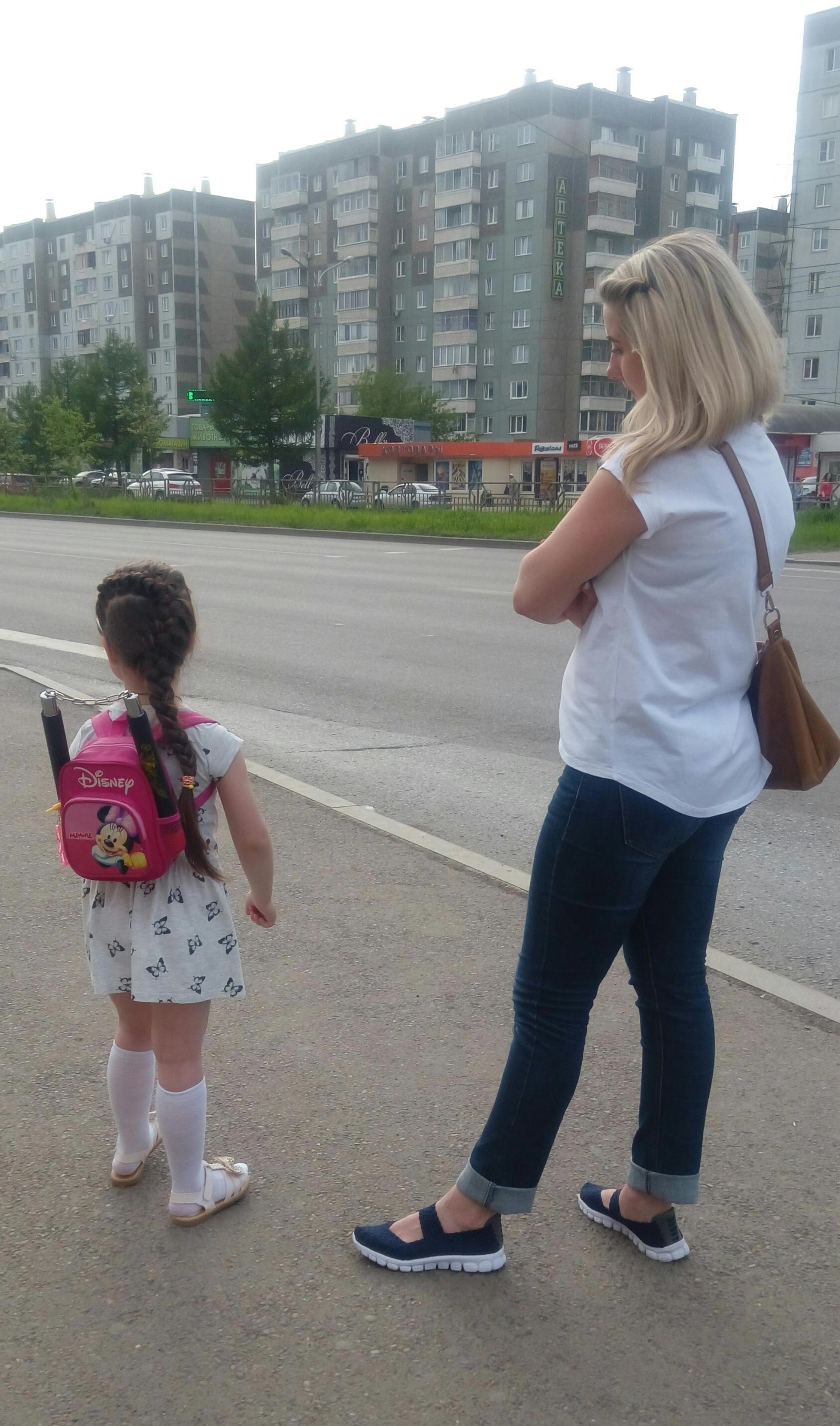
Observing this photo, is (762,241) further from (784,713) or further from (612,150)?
(784,713)

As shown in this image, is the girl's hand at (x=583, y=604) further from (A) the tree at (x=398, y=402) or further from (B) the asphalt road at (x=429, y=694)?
(A) the tree at (x=398, y=402)

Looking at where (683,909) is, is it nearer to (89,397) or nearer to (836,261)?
(89,397)

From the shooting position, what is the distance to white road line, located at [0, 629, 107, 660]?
1056 cm

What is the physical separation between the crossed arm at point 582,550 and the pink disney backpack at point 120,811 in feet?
2.36

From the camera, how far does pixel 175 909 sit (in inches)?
94.6

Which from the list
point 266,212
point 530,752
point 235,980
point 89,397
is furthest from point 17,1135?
point 266,212

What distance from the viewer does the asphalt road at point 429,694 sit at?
4941 mm

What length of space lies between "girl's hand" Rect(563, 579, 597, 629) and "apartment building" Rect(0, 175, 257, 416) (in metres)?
106

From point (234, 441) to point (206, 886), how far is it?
→ 63.8 m

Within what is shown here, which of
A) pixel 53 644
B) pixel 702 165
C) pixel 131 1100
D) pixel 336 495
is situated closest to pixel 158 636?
pixel 131 1100

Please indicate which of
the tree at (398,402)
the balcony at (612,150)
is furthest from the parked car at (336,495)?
the balcony at (612,150)

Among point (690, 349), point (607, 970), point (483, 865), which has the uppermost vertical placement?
point (690, 349)

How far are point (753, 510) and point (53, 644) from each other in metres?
9.76

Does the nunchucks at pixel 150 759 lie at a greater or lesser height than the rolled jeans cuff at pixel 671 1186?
greater
